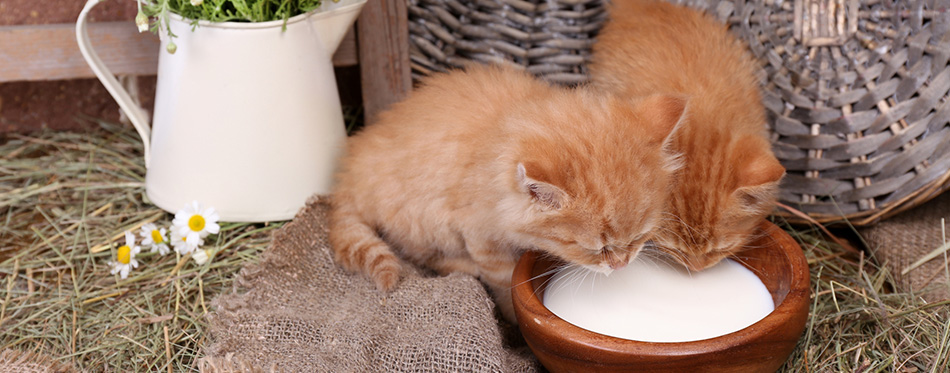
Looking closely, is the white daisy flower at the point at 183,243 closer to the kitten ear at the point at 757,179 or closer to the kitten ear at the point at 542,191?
the kitten ear at the point at 542,191

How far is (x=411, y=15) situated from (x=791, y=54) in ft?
3.60

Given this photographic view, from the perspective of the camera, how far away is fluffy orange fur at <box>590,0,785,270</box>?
157 centimetres

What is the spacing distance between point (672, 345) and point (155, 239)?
4.51ft

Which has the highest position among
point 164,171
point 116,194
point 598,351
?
point 598,351

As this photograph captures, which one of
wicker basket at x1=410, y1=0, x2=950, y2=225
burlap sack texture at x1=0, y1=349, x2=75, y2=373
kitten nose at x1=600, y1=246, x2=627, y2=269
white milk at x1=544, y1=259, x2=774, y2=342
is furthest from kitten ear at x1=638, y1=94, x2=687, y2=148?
burlap sack texture at x1=0, y1=349, x2=75, y2=373

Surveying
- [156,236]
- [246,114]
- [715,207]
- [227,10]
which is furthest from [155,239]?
[715,207]

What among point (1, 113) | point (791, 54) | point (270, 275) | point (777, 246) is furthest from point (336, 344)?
point (1, 113)

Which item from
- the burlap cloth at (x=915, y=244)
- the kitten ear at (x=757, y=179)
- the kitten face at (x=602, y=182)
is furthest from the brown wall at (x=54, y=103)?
the burlap cloth at (x=915, y=244)

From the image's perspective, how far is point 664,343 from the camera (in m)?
1.35

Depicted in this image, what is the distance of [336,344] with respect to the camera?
5.42 ft

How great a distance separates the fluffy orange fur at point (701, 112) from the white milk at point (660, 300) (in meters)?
0.08

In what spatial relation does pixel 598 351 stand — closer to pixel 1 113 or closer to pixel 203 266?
pixel 203 266

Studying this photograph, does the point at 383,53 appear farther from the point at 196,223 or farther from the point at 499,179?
the point at 499,179

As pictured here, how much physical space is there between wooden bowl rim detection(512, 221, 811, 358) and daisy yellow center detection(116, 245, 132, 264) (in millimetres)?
1057
